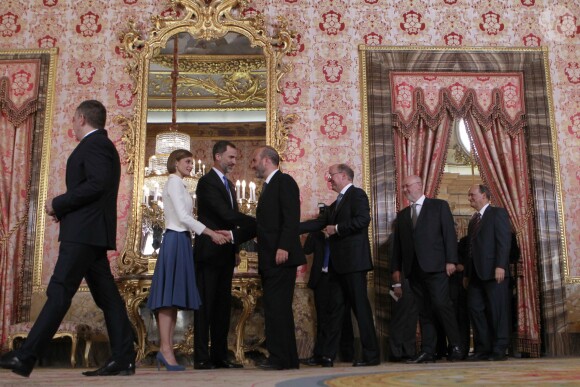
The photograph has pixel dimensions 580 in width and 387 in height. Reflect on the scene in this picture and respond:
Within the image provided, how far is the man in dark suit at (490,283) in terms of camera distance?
5488mm

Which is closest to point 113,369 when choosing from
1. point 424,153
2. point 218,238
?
point 218,238

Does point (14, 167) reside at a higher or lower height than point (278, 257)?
higher

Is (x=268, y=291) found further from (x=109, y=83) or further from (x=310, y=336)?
(x=109, y=83)

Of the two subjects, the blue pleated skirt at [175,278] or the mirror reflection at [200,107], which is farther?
the mirror reflection at [200,107]

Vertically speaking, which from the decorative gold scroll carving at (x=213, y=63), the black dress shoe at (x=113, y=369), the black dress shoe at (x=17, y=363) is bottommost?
the black dress shoe at (x=113, y=369)

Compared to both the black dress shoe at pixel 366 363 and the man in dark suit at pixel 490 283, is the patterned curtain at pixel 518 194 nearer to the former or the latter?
the man in dark suit at pixel 490 283

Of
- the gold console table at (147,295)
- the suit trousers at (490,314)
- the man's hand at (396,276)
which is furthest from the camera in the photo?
the gold console table at (147,295)

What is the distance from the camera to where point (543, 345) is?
6.27 metres

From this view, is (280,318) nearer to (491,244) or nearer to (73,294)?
(73,294)

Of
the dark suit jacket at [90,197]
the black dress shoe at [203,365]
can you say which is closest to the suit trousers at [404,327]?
the black dress shoe at [203,365]

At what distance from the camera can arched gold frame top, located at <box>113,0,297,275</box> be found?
6.55 metres

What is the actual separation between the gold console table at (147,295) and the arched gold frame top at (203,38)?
4.00 ft

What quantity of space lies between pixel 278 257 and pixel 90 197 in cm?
123

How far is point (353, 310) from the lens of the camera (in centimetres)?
486
